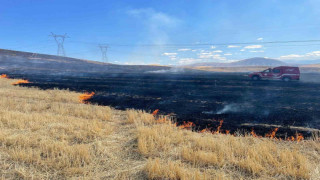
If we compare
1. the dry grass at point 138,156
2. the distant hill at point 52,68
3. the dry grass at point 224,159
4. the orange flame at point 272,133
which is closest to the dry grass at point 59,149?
the dry grass at point 138,156

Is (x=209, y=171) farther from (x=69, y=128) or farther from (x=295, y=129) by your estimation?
(x=295, y=129)

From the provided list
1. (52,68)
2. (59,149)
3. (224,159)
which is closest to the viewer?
(224,159)

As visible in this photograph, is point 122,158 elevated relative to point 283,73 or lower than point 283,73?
lower

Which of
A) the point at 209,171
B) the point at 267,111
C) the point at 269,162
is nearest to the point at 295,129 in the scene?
the point at 267,111

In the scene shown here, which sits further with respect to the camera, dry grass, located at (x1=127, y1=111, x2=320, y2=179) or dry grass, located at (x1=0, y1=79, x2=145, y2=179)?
dry grass, located at (x1=0, y1=79, x2=145, y2=179)


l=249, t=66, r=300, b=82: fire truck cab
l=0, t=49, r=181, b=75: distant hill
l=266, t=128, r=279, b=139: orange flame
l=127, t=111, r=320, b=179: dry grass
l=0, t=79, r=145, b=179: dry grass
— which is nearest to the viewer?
l=127, t=111, r=320, b=179: dry grass

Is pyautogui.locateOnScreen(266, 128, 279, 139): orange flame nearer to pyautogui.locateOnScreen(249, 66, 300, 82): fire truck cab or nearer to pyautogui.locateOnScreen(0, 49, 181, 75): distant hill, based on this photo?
pyautogui.locateOnScreen(249, 66, 300, 82): fire truck cab

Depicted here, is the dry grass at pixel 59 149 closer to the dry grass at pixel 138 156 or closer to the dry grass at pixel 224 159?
the dry grass at pixel 138 156

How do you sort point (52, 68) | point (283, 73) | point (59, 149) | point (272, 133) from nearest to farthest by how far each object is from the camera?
point (59, 149), point (272, 133), point (283, 73), point (52, 68)

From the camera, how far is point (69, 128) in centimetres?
646

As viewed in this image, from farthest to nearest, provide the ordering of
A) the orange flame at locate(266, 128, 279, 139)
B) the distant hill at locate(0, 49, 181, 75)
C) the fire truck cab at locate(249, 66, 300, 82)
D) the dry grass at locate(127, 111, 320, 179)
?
the distant hill at locate(0, 49, 181, 75), the fire truck cab at locate(249, 66, 300, 82), the orange flame at locate(266, 128, 279, 139), the dry grass at locate(127, 111, 320, 179)

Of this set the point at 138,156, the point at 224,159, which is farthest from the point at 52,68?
the point at 224,159

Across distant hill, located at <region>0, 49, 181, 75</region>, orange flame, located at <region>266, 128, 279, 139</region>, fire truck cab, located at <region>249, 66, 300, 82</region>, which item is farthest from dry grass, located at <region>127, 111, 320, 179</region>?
distant hill, located at <region>0, 49, 181, 75</region>

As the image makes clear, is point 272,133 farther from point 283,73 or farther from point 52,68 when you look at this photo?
point 52,68
